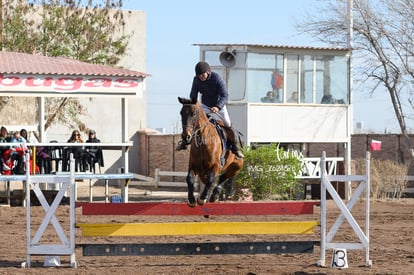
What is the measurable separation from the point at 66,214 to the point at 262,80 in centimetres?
928

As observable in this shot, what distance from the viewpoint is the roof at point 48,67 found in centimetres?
2770

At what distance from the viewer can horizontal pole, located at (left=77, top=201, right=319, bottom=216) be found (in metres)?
15.1

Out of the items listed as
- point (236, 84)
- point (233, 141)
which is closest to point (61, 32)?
point (236, 84)

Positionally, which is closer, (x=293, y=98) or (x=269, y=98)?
(x=269, y=98)

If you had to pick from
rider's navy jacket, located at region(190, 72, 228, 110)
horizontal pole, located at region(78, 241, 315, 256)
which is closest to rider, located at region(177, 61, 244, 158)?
rider's navy jacket, located at region(190, 72, 228, 110)

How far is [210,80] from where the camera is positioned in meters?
16.3

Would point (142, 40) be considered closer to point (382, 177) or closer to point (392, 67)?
point (392, 67)

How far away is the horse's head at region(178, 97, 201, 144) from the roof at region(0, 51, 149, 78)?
12987 millimetres

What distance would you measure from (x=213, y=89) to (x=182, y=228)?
2538 mm

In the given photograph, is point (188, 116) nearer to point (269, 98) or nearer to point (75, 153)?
point (75, 153)

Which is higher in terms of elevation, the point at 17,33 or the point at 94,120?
the point at 17,33

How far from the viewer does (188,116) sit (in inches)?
595

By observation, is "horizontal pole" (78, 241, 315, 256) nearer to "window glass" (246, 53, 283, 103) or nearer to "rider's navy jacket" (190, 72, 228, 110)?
"rider's navy jacket" (190, 72, 228, 110)

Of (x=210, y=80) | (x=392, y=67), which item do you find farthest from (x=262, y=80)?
(x=210, y=80)
